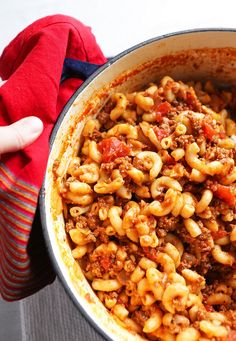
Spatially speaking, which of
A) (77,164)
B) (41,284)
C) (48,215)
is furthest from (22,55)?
(41,284)

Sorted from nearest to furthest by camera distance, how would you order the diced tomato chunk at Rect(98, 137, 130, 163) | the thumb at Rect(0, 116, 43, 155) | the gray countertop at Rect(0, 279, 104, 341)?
the thumb at Rect(0, 116, 43, 155)
the diced tomato chunk at Rect(98, 137, 130, 163)
the gray countertop at Rect(0, 279, 104, 341)

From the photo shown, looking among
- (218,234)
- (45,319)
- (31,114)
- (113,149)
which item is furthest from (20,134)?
(45,319)

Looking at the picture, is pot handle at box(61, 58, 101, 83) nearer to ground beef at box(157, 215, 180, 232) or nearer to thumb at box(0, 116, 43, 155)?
thumb at box(0, 116, 43, 155)

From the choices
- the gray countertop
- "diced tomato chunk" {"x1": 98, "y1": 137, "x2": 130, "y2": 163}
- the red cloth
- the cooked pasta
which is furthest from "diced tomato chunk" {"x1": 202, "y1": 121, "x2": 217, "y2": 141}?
the gray countertop

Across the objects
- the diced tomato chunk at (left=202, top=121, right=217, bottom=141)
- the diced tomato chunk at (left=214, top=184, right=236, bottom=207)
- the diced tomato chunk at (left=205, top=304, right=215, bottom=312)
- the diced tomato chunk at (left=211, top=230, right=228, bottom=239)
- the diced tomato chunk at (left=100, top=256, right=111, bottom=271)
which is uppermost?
the diced tomato chunk at (left=202, top=121, right=217, bottom=141)

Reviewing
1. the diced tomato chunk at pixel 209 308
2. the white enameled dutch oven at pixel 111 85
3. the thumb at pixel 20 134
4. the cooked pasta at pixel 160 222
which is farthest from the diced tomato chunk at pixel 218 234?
the thumb at pixel 20 134

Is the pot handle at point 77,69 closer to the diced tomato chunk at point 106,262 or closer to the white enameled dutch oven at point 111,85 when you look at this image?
the white enameled dutch oven at point 111,85
